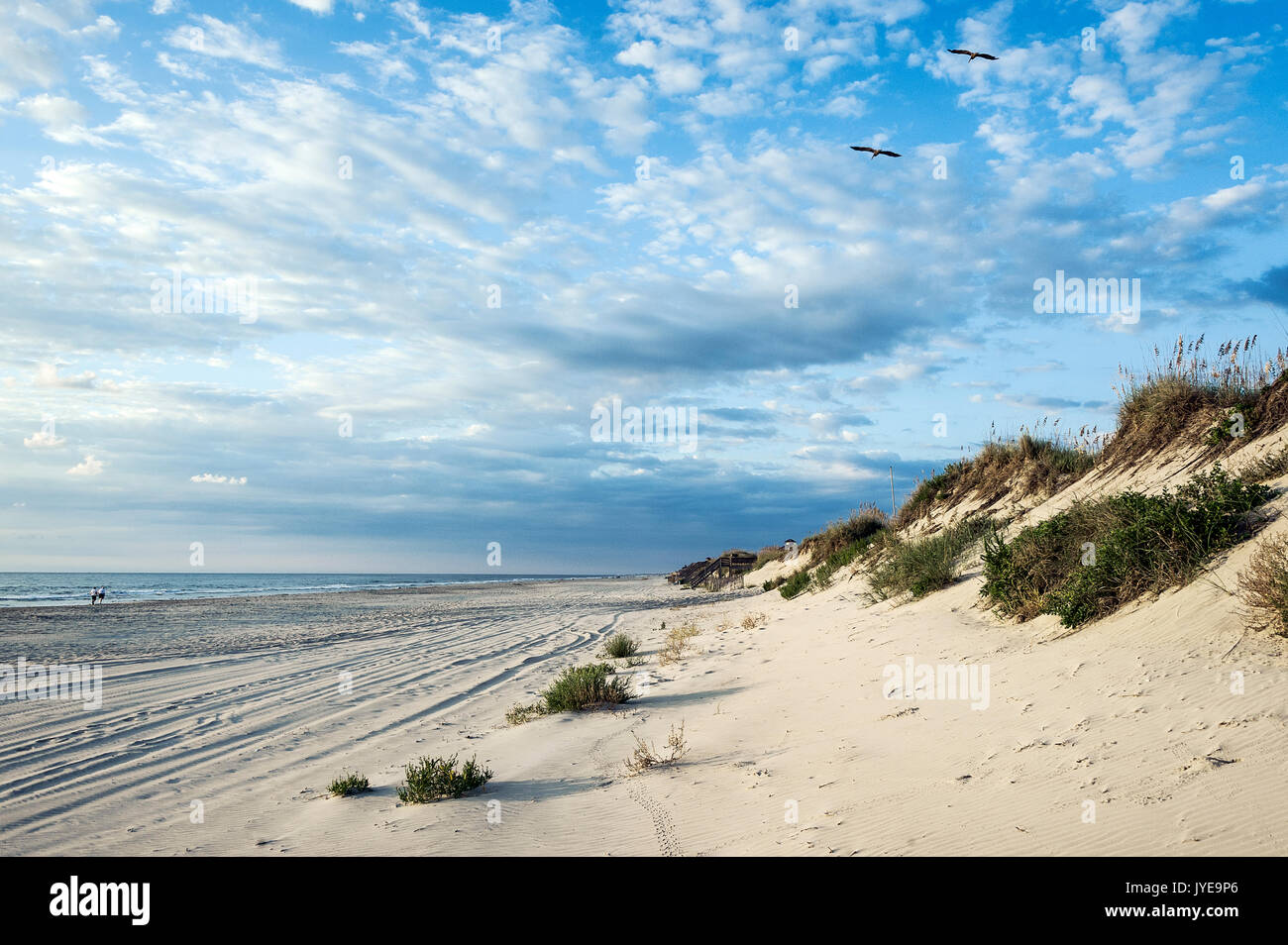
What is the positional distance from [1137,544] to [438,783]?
24.1 ft

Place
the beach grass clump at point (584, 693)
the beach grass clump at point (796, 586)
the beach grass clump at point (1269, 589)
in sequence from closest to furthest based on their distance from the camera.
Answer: the beach grass clump at point (1269, 589), the beach grass clump at point (584, 693), the beach grass clump at point (796, 586)

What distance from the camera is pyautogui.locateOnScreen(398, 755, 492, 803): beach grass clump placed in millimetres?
5617

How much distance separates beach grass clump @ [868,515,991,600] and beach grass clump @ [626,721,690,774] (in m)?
7.65

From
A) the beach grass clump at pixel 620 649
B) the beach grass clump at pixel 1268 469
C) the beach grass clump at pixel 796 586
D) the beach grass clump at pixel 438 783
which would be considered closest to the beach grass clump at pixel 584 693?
the beach grass clump at pixel 438 783

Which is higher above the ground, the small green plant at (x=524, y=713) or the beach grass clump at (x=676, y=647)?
the small green plant at (x=524, y=713)

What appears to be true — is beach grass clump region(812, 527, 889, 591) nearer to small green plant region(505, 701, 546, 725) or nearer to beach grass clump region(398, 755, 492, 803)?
small green plant region(505, 701, 546, 725)

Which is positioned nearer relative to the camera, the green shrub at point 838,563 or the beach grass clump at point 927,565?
the beach grass clump at point 927,565

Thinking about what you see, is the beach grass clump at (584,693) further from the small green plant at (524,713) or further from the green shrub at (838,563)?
the green shrub at (838,563)

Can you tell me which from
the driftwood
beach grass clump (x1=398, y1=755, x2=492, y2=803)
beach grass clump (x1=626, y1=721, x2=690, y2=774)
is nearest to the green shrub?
beach grass clump (x1=626, y1=721, x2=690, y2=774)

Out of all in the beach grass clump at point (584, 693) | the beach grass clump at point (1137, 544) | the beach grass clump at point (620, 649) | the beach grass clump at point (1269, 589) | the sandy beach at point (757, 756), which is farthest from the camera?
the beach grass clump at point (620, 649)

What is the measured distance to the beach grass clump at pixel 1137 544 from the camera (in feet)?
23.6

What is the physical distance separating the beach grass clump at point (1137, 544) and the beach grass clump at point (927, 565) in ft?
12.8
